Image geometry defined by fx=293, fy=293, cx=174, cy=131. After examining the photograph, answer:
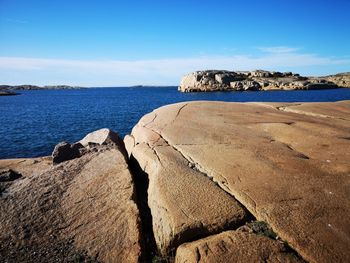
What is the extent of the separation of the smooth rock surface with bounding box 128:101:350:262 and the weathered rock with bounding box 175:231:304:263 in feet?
1.04

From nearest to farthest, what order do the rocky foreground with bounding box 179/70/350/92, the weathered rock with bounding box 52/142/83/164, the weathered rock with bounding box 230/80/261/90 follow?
the weathered rock with bounding box 52/142/83/164, the rocky foreground with bounding box 179/70/350/92, the weathered rock with bounding box 230/80/261/90

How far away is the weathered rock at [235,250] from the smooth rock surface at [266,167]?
32 centimetres

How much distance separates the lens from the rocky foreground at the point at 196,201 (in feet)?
15.7

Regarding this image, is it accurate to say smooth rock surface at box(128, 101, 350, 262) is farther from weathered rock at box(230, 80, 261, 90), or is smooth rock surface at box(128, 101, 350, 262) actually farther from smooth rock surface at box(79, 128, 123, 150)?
weathered rock at box(230, 80, 261, 90)

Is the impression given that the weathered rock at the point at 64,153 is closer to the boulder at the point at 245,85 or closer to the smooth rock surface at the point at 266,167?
the smooth rock surface at the point at 266,167

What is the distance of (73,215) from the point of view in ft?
21.4

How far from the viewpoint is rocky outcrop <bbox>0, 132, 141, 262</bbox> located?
555 cm

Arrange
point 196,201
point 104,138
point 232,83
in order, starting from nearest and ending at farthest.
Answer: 1. point 196,201
2. point 104,138
3. point 232,83

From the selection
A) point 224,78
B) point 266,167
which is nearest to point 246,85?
point 224,78

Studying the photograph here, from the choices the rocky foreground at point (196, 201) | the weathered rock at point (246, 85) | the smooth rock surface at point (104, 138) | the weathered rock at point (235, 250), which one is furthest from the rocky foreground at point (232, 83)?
the weathered rock at point (235, 250)

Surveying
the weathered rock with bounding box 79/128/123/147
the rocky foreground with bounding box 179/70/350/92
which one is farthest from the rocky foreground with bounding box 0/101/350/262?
the rocky foreground with bounding box 179/70/350/92

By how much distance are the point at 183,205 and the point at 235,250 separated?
54.7 inches

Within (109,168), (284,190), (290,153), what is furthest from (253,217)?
(109,168)

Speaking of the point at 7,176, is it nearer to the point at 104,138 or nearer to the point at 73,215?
the point at 104,138
